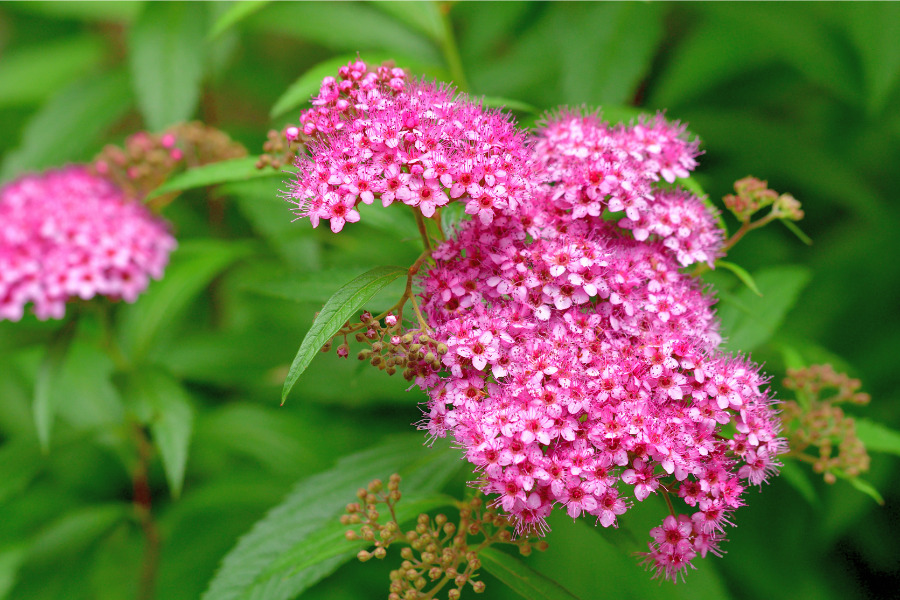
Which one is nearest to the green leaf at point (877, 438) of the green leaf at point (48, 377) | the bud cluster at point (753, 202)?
the bud cluster at point (753, 202)

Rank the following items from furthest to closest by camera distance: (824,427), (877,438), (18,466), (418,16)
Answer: (18,466) → (418,16) → (877,438) → (824,427)

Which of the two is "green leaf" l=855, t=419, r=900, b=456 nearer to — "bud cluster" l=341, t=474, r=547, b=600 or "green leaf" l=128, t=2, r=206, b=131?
"bud cluster" l=341, t=474, r=547, b=600

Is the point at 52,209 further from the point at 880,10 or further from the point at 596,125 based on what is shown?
the point at 880,10

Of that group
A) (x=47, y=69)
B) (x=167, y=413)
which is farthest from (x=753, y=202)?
(x=47, y=69)

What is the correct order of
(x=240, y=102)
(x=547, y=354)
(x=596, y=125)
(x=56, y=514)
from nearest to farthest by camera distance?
(x=547, y=354) → (x=596, y=125) → (x=56, y=514) → (x=240, y=102)

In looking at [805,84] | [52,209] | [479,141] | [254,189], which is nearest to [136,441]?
[52,209]

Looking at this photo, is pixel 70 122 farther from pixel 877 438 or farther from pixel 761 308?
pixel 877 438
